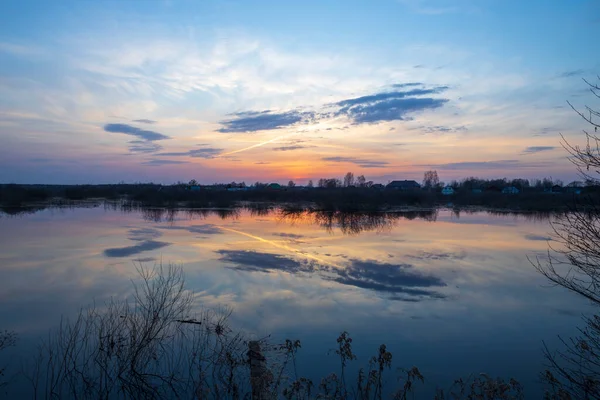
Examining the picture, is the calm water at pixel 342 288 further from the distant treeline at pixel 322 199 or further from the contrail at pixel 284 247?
the distant treeline at pixel 322 199

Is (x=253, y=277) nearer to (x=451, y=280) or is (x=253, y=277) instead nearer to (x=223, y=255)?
(x=223, y=255)

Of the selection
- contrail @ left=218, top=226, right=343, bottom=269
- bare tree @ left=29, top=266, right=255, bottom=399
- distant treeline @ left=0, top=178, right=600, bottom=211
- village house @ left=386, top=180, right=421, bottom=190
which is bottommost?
bare tree @ left=29, top=266, right=255, bottom=399

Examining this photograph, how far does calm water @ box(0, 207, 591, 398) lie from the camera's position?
7.54 metres

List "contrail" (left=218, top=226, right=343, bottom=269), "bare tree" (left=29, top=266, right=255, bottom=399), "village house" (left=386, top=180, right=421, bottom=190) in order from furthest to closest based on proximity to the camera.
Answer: "village house" (left=386, top=180, right=421, bottom=190) < "contrail" (left=218, top=226, right=343, bottom=269) < "bare tree" (left=29, top=266, right=255, bottom=399)

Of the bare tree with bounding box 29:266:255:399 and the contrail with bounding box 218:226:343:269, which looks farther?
the contrail with bounding box 218:226:343:269

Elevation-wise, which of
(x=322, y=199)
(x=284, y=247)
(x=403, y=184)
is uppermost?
(x=403, y=184)

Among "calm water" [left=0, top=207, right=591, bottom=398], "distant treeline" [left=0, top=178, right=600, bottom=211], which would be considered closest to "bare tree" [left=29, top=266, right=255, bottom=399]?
"calm water" [left=0, top=207, right=591, bottom=398]

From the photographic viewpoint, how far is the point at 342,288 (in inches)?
439

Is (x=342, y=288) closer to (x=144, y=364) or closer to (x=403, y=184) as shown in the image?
(x=144, y=364)

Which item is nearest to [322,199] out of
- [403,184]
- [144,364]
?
[144,364]

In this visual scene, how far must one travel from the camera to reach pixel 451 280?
12164 millimetres

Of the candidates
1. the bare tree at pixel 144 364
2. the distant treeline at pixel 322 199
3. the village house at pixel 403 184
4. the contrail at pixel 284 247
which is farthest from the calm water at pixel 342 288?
the village house at pixel 403 184

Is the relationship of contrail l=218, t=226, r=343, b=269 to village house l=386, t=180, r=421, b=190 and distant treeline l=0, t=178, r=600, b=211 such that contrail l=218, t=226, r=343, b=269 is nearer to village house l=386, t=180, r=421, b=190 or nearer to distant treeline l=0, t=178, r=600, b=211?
distant treeline l=0, t=178, r=600, b=211

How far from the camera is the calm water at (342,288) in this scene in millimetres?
7535
